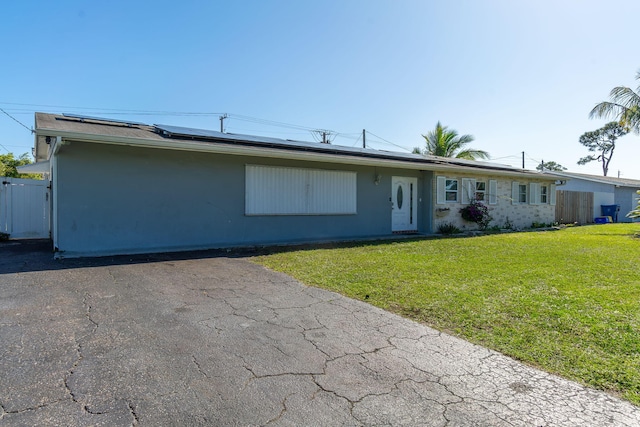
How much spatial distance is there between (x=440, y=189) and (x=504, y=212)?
4.36 meters

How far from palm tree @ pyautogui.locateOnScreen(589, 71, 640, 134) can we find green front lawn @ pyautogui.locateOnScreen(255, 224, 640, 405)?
9.36 meters

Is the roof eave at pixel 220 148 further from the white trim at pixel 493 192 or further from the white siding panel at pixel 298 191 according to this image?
the white trim at pixel 493 192

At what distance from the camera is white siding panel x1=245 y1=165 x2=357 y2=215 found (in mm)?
10250

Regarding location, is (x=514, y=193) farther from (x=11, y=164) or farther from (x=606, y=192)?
(x=11, y=164)

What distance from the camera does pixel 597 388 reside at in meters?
2.54

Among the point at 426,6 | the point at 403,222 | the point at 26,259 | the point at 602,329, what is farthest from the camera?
the point at 403,222

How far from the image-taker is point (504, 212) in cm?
1611

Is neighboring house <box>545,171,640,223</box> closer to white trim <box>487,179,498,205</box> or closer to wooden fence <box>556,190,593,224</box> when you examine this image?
wooden fence <box>556,190,593,224</box>

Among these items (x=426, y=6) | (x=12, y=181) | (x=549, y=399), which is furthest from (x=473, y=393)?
(x=12, y=181)

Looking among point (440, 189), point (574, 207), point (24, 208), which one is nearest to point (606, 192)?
point (574, 207)

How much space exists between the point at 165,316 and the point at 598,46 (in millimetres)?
12348

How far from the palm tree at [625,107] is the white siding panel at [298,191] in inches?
489

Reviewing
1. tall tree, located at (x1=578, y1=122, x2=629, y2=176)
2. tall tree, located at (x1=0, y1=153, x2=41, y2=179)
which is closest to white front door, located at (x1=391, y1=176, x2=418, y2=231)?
tall tree, located at (x1=0, y1=153, x2=41, y2=179)

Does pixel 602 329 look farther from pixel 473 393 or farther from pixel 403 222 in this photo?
pixel 403 222
